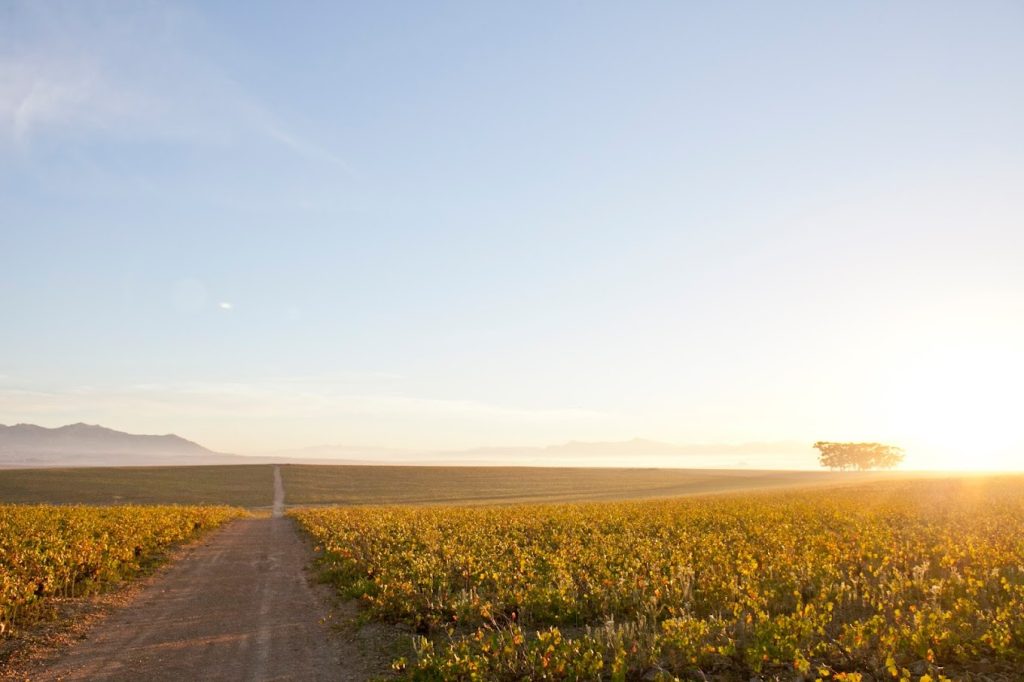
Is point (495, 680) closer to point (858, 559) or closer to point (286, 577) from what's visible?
point (858, 559)

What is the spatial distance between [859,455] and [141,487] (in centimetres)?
18358

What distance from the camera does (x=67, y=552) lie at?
18109 millimetres

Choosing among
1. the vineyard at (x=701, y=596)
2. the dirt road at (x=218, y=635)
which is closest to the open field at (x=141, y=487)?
the dirt road at (x=218, y=635)

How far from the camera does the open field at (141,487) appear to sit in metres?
62.0

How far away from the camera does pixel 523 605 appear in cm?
1334

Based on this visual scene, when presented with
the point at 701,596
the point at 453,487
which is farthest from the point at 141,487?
the point at 701,596

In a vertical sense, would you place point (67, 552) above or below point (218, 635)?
above

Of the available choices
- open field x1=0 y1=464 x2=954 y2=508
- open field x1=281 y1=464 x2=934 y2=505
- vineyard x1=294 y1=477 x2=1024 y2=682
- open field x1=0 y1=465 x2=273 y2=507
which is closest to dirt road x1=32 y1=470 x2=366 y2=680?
vineyard x1=294 y1=477 x2=1024 y2=682

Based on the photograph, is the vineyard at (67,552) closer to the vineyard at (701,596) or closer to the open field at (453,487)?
the vineyard at (701,596)

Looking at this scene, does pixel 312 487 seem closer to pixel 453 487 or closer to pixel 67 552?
pixel 453 487

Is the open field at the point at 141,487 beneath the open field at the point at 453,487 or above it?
above

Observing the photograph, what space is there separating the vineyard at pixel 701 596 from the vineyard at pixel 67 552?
22.0 ft

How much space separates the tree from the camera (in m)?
175

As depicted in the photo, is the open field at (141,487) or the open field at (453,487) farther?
the open field at (453,487)
